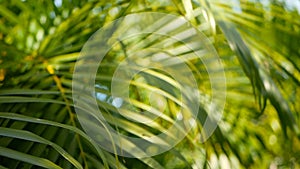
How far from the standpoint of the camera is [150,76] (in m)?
0.80

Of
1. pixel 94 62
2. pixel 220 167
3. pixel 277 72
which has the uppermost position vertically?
pixel 94 62

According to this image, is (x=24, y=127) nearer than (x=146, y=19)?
Yes

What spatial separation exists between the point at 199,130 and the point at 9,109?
0.27m

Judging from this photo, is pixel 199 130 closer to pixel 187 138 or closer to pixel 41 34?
pixel 187 138

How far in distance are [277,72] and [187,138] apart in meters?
0.23

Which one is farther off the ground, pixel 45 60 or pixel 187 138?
pixel 45 60

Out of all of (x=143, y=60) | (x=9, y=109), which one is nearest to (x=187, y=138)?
(x=143, y=60)

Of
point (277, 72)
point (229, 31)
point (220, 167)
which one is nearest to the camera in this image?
point (229, 31)

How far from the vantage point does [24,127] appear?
2.31 feet

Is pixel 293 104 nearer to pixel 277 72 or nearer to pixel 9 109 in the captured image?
pixel 277 72

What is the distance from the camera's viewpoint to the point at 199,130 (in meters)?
0.79

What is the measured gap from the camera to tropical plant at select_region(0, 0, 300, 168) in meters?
0.72

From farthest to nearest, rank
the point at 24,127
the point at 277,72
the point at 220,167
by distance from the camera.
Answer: the point at 277,72
the point at 220,167
the point at 24,127

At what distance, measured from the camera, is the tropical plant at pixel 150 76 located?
28.5 inches
